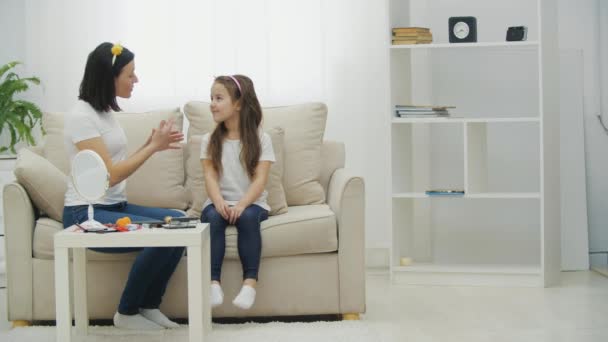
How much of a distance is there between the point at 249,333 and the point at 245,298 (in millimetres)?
132

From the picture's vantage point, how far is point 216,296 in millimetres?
3145

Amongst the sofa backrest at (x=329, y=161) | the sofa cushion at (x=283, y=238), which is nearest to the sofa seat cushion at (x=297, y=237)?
the sofa cushion at (x=283, y=238)

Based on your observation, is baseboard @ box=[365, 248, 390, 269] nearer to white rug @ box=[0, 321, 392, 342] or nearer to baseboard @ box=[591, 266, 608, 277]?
baseboard @ box=[591, 266, 608, 277]

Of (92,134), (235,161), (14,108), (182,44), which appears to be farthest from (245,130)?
(14,108)

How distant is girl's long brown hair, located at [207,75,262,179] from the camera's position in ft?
11.5

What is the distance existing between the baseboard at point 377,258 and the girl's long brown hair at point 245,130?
1.38m

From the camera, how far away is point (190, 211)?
12.2 ft

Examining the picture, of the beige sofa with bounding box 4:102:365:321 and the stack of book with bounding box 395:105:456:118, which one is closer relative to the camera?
the beige sofa with bounding box 4:102:365:321

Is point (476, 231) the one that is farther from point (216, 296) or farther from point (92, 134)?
point (92, 134)

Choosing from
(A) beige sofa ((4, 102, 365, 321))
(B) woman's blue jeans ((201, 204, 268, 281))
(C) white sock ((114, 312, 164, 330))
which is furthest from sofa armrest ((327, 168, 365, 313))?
(C) white sock ((114, 312, 164, 330))

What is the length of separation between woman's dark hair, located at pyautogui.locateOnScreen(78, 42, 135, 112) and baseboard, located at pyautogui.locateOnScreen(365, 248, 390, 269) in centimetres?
202

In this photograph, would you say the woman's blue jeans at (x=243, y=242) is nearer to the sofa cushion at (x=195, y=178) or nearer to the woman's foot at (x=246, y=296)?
the woman's foot at (x=246, y=296)

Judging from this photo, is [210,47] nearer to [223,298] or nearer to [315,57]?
[315,57]

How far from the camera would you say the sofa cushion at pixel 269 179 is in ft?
11.9
